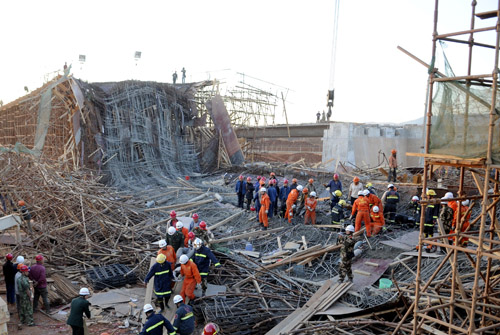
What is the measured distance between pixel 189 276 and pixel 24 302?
349 cm

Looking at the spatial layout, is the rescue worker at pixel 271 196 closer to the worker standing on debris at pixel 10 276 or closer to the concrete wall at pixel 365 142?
the worker standing on debris at pixel 10 276

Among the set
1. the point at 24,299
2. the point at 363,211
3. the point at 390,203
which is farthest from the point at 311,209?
the point at 24,299

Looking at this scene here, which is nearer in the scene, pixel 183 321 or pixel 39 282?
pixel 183 321

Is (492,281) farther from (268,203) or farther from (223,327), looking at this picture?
(268,203)

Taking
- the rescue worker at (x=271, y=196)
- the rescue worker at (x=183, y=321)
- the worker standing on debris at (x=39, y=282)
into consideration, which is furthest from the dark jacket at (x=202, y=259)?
the rescue worker at (x=271, y=196)

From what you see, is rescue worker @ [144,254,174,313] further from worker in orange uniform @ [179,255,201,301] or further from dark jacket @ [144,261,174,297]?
worker in orange uniform @ [179,255,201,301]

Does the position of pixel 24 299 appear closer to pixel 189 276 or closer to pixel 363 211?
pixel 189 276

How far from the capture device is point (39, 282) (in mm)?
9273

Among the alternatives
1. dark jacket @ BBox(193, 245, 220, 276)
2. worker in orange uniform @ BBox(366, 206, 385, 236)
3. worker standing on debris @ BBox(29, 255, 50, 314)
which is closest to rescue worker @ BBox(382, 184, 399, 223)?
worker in orange uniform @ BBox(366, 206, 385, 236)

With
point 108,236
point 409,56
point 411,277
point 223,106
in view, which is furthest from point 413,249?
point 223,106

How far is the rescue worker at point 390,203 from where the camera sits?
1305cm

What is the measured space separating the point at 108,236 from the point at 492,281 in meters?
10.6

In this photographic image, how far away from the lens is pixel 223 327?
8.26m

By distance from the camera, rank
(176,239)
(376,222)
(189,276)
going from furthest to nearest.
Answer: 1. (376,222)
2. (176,239)
3. (189,276)
